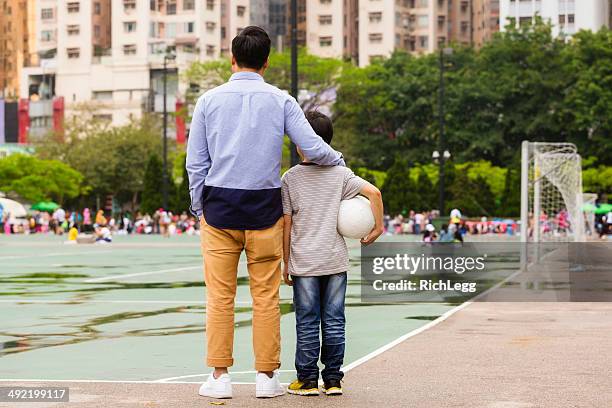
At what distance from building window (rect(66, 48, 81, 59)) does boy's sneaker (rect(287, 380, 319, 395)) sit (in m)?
126

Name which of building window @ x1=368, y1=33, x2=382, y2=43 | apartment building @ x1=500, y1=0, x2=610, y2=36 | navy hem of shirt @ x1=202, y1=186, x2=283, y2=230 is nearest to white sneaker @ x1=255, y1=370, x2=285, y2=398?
navy hem of shirt @ x1=202, y1=186, x2=283, y2=230

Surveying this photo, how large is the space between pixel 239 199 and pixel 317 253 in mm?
647

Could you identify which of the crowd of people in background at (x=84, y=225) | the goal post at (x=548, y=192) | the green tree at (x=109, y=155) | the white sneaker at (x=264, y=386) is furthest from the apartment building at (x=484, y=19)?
the white sneaker at (x=264, y=386)

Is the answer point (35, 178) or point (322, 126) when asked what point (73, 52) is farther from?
point (322, 126)

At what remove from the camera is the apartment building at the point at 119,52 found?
413ft

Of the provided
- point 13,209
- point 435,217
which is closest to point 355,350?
point 435,217

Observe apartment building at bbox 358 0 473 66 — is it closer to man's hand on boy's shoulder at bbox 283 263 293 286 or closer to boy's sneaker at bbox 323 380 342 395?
man's hand on boy's shoulder at bbox 283 263 293 286

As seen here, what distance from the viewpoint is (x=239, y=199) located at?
8.33 m

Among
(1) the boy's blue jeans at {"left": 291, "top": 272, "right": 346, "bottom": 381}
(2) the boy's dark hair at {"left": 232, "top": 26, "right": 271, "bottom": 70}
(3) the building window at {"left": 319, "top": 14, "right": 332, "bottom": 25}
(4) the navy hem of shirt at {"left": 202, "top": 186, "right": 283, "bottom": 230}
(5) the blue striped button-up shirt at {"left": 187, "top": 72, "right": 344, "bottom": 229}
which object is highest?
(3) the building window at {"left": 319, "top": 14, "right": 332, "bottom": 25}

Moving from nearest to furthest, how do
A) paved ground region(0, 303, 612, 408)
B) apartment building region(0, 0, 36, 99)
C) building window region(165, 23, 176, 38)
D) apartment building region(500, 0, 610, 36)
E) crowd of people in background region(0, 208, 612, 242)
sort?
paved ground region(0, 303, 612, 408)
crowd of people in background region(0, 208, 612, 242)
apartment building region(500, 0, 610, 36)
building window region(165, 23, 176, 38)
apartment building region(0, 0, 36, 99)

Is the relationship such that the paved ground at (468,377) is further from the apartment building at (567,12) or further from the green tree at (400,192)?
the apartment building at (567,12)

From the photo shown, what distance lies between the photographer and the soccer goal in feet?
107

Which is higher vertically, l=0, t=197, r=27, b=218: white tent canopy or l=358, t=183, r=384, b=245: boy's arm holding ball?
l=358, t=183, r=384, b=245: boy's arm holding ball

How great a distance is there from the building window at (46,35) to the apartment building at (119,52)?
2.25 ft
